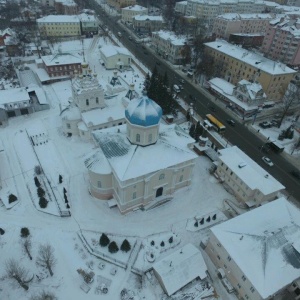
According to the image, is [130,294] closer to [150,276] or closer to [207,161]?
[150,276]

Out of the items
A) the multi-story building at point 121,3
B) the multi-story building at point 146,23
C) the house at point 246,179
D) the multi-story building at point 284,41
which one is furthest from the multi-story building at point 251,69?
the multi-story building at point 121,3

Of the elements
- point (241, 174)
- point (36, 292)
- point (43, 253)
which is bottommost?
point (36, 292)

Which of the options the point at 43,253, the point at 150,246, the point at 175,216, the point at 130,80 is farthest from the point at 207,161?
the point at 130,80

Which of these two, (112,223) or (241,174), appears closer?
(112,223)

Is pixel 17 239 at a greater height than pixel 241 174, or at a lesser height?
lesser

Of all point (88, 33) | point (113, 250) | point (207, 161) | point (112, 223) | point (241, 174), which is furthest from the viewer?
point (88, 33)

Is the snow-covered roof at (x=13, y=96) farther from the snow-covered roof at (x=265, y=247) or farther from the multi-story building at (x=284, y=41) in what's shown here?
the multi-story building at (x=284, y=41)

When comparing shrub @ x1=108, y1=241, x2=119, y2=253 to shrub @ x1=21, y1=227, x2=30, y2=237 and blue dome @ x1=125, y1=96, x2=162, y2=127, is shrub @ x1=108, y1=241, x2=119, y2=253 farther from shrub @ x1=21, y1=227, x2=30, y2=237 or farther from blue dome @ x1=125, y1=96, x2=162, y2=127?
blue dome @ x1=125, y1=96, x2=162, y2=127

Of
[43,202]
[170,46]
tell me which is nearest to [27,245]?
[43,202]

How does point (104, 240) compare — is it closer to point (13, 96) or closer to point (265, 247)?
point (265, 247)
